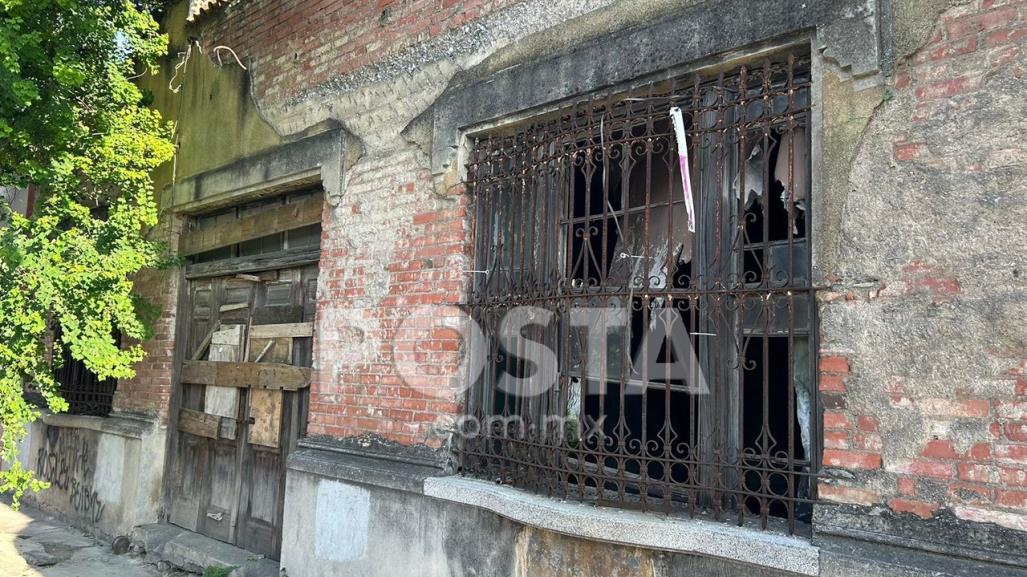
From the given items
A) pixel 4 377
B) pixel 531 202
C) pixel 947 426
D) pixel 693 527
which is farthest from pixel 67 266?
pixel 947 426

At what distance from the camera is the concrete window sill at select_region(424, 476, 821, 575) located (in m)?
2.73

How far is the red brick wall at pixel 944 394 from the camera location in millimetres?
2408

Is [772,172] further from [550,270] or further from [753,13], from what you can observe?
[550,270]

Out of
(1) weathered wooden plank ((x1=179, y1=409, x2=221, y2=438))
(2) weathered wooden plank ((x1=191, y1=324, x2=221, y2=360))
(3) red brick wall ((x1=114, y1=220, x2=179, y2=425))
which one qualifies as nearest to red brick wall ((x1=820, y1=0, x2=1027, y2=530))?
(1) weathered wooden plank ((x1=179, y1=409, x2=221, y2=438))

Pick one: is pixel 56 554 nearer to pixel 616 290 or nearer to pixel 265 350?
pixel 265 350

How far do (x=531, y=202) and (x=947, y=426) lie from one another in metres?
2.31

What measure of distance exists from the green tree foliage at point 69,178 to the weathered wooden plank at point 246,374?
51 cm

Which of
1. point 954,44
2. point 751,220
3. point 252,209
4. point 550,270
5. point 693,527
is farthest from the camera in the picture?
point 252,209

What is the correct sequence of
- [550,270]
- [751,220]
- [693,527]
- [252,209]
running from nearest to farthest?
[693,527] < [751,220] < [550,270] < [252,209]

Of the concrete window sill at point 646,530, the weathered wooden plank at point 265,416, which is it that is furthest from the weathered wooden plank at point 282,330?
the concrete window sill at point 646,530

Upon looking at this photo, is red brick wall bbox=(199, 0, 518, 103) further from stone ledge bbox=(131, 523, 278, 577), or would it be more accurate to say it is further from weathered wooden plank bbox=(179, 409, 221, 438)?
stone ledge bbox=(131, 523, 278, 577)

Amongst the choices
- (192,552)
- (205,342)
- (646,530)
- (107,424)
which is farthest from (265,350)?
(646,530)

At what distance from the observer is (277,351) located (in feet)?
19.0

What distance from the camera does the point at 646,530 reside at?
3055 mm
